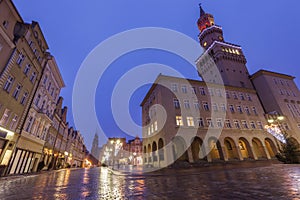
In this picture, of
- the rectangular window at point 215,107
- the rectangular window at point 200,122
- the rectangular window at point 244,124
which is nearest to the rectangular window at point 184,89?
the rectangular window at point 200,122

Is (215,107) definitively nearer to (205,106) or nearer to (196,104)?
(205,106)

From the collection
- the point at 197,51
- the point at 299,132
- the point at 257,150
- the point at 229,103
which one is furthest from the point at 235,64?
the point at 257,150

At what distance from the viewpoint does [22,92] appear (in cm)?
1738

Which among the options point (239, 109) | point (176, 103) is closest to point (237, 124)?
point (239, 109)

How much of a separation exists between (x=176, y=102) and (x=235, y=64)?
27957mm

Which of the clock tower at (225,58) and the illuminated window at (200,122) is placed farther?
the clock tower at (225,58)

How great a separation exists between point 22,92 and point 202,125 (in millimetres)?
26921

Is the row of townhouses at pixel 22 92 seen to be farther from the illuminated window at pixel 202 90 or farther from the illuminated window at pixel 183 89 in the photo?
the illuminated window at pixel 202 90

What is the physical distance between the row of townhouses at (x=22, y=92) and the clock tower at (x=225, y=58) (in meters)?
38.2

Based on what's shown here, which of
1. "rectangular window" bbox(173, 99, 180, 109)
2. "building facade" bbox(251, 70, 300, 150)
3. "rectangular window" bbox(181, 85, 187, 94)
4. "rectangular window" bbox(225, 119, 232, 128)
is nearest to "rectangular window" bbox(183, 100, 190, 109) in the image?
"rectangular window" bbox(173, 99, 180, 109)

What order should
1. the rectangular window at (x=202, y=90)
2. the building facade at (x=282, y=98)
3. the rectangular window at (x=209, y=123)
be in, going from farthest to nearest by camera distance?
the building facade at (x=282, y=98)
the rectangular window at (x=202, y=90)
the rectangular window at (x=209, y=123)

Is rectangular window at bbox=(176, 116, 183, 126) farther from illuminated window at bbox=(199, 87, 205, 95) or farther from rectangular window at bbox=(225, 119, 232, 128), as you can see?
rectangular window at bbox=(225, 119, 232, 128)

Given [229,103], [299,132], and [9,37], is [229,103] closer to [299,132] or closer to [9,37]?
[299,132]

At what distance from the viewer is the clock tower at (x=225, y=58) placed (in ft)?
134
